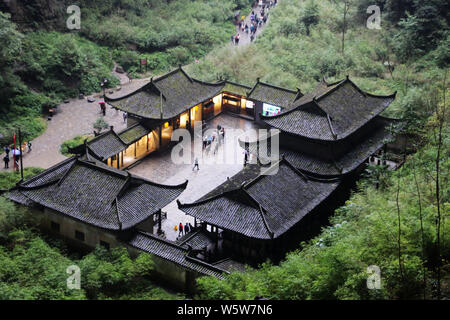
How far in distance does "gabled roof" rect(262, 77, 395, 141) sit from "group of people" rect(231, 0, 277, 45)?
112 ft

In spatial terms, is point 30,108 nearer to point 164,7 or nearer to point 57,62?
point 57,62

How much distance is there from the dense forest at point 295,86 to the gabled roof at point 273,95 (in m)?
7.13

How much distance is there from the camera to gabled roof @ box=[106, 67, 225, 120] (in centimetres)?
5209

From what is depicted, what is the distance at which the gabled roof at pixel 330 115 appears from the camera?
4425 cm

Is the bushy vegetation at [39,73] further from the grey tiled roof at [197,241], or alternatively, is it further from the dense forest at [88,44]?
the grey tiled roof at [197,241]

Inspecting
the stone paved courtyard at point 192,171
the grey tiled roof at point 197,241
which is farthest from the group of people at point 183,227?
the grey tiled roof at point 197,241

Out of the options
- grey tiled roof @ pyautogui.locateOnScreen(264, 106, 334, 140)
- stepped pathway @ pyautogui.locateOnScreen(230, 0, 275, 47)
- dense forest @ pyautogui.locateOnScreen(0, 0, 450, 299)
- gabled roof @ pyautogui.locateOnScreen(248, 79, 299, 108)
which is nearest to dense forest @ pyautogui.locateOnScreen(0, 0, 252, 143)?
dense forest @ pyautogui.locateOnScreen(0, 0, 450, 299)

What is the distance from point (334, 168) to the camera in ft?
143

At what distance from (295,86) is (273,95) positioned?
797cm

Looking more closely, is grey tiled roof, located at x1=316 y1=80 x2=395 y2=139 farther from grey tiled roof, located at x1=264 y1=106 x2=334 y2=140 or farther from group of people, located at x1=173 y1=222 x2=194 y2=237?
group of people, located at x1=173 y1=222 x2=194 y2=237

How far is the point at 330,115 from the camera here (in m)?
45.0

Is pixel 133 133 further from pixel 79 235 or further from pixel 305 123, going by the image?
pixel 305 123

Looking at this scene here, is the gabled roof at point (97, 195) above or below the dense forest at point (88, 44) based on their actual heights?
below
